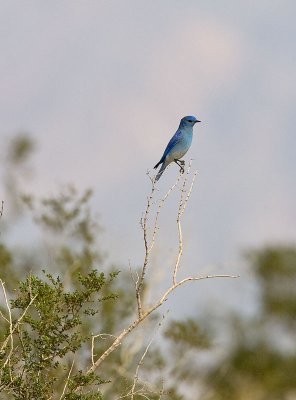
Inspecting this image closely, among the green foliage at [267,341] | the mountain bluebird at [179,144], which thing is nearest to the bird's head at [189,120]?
the mountain bluebird at [179,144]

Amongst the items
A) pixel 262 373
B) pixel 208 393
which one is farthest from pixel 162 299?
pixel 262 373

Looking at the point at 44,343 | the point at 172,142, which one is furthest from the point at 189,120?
the point at 44,343

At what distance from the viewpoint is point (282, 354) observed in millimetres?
42000

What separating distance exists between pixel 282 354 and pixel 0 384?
3099 cm

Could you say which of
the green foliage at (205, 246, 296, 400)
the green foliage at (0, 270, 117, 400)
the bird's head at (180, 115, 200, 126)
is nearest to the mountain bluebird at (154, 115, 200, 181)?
the bird's head at (180, 115, 200, 126)

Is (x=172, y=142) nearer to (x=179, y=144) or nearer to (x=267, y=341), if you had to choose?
(x=179, y=144)

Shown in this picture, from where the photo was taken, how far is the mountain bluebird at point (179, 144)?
1574cm

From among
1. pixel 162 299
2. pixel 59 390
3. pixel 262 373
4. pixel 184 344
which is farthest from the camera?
pixel 262 373

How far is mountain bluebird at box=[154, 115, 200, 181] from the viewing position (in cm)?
1574

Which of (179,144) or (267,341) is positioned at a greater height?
(267,341)

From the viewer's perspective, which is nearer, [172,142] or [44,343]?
[44,343]

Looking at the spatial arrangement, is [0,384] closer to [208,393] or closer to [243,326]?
[208,393]

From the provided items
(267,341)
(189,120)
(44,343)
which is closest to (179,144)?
(189,120)

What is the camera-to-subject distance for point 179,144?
53.4 ft
